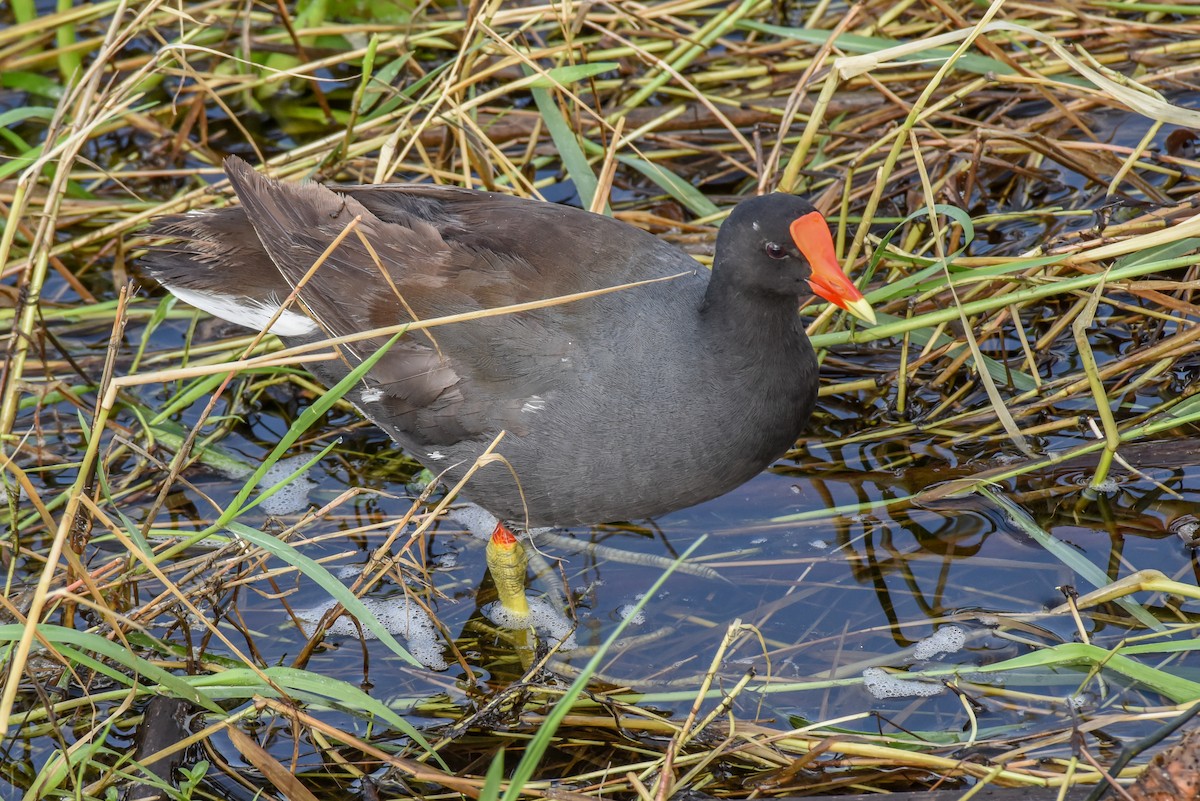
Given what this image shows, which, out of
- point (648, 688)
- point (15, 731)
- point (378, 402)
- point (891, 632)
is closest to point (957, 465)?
point (891, 632)

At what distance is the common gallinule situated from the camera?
2668 mm

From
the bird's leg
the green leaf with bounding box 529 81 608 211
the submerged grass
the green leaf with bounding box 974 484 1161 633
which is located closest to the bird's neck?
the submerged grass

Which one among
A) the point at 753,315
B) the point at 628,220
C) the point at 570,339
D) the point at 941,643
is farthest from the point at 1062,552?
the point at 628,220

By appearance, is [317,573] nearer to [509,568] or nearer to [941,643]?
[509,568]

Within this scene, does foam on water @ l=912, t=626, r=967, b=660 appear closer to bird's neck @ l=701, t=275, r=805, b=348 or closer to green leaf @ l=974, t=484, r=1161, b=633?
green leaf @ l=974, t=484, r=1161, b=633

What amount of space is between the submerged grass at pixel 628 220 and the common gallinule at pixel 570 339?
9.7 inches

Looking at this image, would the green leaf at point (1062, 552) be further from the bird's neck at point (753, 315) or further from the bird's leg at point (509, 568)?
the bird's leg at point (509, 568)

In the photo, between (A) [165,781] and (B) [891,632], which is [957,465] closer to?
(B) [891,632]

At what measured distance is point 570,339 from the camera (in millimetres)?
2746

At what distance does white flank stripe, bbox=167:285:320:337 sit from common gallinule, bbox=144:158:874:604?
2 centimetres

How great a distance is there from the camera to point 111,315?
12.3ft

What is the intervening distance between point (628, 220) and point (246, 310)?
123cm

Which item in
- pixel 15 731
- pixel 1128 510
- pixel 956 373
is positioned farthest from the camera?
pixel 956 373

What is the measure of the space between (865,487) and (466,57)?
1.73 metres
